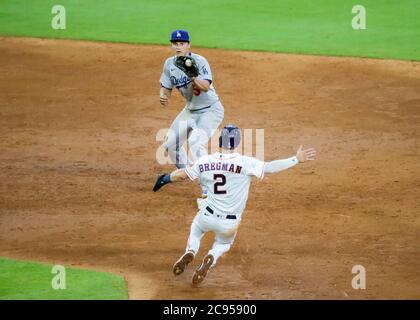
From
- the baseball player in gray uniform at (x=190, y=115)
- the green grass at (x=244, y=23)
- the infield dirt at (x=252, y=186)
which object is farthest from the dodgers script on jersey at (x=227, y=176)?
the green grass at (x=244, y=23)

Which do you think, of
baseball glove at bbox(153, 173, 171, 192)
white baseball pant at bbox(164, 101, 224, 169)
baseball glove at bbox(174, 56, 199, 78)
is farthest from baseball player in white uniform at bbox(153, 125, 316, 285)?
white baseball pant at bbox(164, 101, 224, 169)

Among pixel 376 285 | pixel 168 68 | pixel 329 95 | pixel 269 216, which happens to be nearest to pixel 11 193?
pixel 168 68

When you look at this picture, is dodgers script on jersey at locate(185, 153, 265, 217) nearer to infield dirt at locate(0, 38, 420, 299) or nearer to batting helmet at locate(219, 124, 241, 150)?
batting helmet at locate(219, 124, 241, 150)

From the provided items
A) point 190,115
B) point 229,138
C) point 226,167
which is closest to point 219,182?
point 226,167

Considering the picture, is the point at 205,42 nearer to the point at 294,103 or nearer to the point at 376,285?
the point at 294,103

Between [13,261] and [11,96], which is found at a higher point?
[11,96]

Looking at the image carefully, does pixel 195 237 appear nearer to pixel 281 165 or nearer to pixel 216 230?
pixel 216 230
